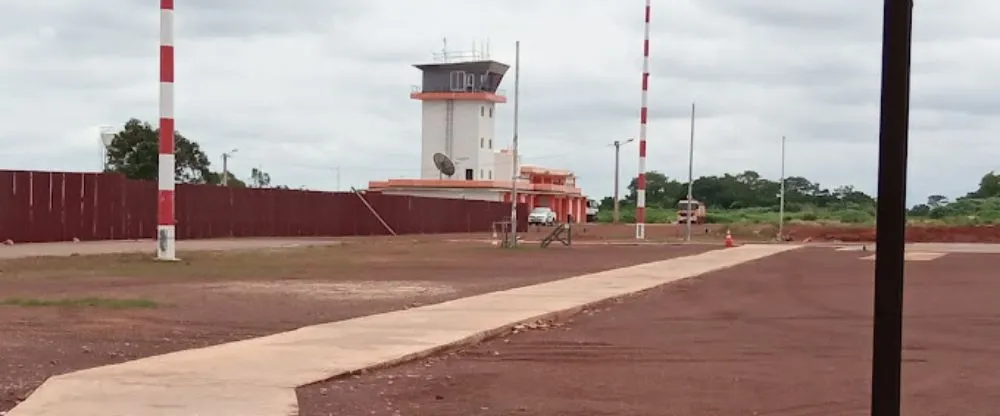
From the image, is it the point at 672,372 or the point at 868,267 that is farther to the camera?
the point at 868,267

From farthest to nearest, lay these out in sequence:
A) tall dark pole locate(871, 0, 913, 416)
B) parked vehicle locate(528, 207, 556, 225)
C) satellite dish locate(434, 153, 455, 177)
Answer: satellite dish locate(434, 153, 455, 177) → parked vehicle locate(528, 207, 556, 225) → tall dark pole locate(871, 0, 913, 416)

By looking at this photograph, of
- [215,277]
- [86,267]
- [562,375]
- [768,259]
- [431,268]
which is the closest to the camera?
[562,375]

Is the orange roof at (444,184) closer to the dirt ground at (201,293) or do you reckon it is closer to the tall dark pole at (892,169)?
the dirt ground at (201,293)

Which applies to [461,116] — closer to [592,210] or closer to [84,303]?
[592,210]

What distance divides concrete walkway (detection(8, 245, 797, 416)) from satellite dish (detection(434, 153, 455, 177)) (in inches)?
2892

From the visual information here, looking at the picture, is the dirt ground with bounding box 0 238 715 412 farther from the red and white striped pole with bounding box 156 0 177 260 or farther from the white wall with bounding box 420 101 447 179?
the white wall with bounding box 420 101 447 179

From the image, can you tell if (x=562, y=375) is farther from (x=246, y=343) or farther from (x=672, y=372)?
(x=246, y=343)

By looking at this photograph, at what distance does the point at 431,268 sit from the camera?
1131 inches

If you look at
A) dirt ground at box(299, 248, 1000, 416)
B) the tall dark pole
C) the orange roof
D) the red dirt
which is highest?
the orange roof

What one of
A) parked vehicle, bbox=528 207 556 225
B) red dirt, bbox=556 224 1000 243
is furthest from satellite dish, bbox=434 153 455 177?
red dirt, bbox=556 224 1000 243

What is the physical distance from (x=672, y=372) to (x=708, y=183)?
430 feet

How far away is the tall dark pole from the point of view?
3.70 meters

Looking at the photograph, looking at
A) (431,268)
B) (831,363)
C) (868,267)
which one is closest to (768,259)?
(868,267)

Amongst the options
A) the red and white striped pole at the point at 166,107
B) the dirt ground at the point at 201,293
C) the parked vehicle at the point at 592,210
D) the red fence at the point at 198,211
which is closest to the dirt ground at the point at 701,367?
the dirt ground at the point at 201,293
